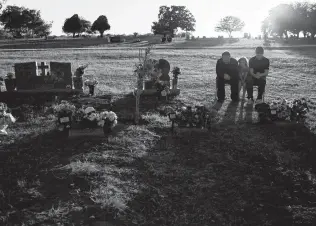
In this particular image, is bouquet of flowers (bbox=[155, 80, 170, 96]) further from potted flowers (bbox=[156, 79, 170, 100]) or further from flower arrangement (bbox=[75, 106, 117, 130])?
flower arrangement (bbox=[75, 106, 117, 130])

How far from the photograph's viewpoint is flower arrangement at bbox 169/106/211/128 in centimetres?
977

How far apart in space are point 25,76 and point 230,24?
4495 inches

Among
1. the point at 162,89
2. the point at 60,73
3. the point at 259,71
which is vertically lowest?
the point at 162,89

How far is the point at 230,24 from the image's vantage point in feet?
397

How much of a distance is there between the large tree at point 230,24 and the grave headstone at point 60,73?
113m

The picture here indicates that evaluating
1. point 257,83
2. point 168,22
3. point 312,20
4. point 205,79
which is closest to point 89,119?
point 257,83

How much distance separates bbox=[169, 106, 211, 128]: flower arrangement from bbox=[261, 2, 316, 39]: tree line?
6891 cm

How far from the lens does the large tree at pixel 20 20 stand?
8469cm

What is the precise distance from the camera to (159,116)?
1139 cm

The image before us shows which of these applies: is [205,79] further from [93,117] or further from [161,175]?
[161,175]

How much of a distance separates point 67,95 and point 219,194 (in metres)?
9.01

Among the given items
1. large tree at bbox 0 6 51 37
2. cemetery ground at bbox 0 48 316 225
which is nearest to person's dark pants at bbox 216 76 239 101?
cemetery ground at bbox 0 48 316 225

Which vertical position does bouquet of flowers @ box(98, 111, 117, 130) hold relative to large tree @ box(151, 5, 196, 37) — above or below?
below

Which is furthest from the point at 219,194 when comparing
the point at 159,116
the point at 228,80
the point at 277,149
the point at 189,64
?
the point at 189,64
